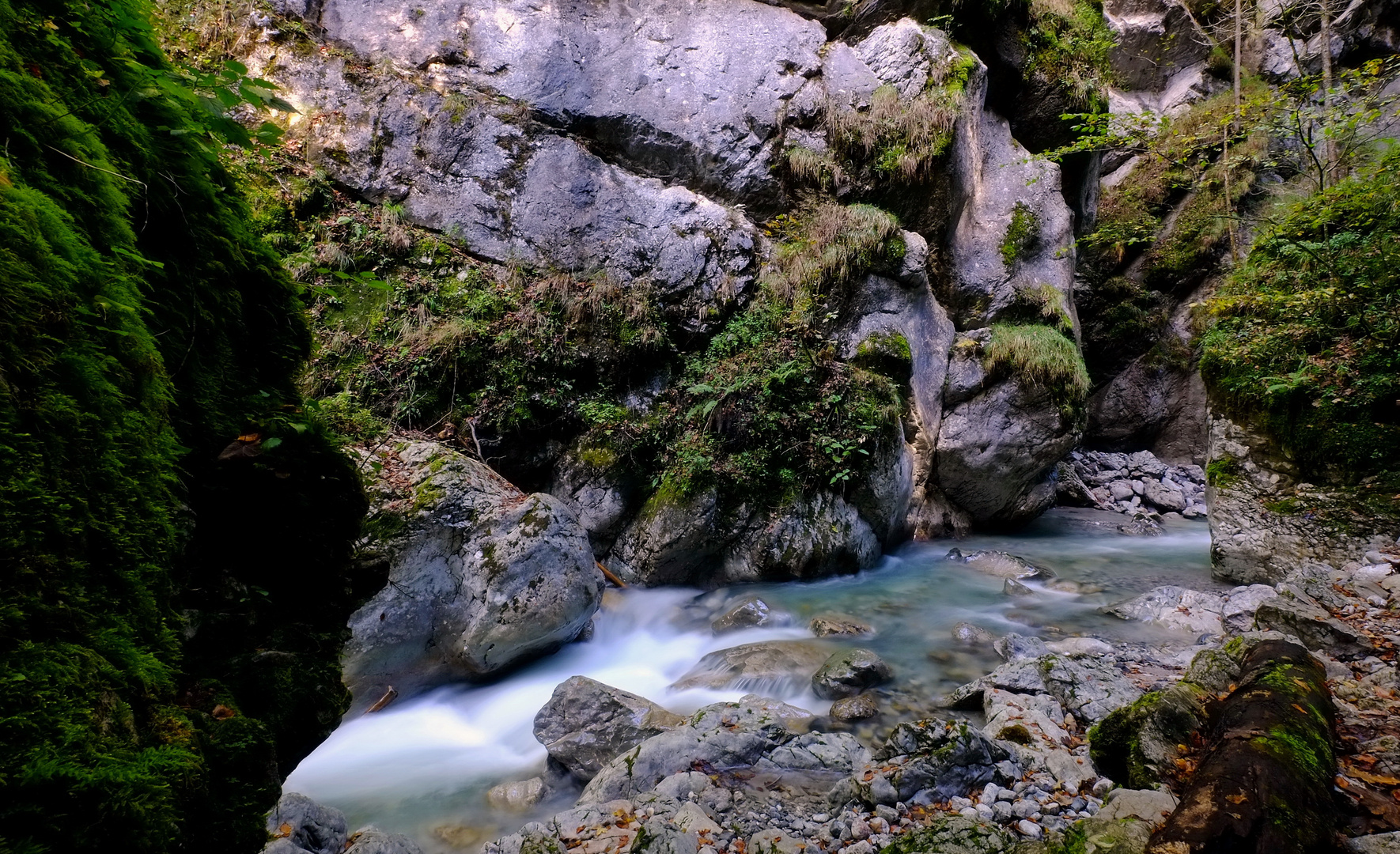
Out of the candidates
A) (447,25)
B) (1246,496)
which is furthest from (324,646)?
(447,25)

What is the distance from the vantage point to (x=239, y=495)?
1976 millimetres

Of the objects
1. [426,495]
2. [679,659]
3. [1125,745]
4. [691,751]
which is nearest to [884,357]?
[679,659]

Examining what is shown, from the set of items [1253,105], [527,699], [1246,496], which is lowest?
[527,699]

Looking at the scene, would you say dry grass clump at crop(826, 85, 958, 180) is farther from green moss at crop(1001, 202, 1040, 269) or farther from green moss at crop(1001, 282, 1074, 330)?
green moss at crop(1001, 282, 1074, 330)

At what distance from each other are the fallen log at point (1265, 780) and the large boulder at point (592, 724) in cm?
311

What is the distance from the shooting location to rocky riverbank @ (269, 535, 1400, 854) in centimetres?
281

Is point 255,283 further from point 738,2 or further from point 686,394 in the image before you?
point 738,2

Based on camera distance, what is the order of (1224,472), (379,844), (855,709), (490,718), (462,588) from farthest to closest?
(1224,472)
(462,588)
(490,718)
(855,709)
(379,844)

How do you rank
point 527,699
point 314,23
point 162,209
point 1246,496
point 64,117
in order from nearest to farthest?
point 64,117, point 162,209, point 527,699, point 1246,496, point 314,23

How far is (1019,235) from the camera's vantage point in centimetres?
1112

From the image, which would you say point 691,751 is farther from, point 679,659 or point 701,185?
point 701,185

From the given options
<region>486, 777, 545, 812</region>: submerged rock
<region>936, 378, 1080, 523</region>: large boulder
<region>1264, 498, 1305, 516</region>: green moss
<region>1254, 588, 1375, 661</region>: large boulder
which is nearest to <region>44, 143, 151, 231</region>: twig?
<region>486, 777, 545, 812</region>: submerged rock

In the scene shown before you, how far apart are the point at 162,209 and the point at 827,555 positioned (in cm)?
768

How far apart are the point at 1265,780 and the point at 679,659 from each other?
4.75m
